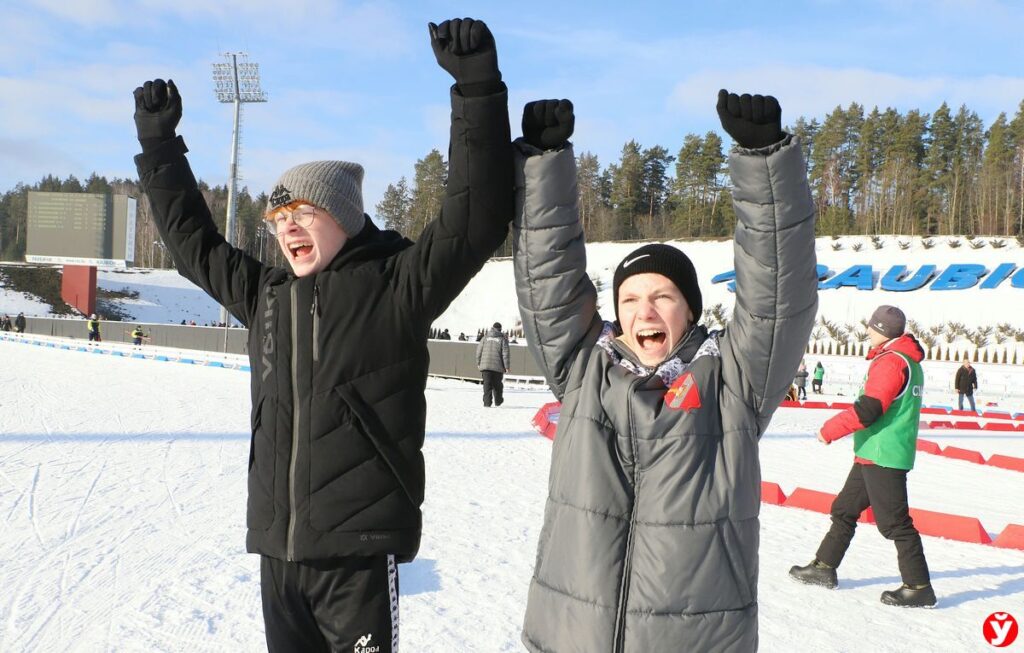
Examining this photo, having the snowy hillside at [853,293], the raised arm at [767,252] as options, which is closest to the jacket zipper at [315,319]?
the raised arm at [767,252]

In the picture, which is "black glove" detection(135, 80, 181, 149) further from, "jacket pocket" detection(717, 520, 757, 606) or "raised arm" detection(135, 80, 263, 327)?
"jacket pocket" detection(717, 520, 757, 606)

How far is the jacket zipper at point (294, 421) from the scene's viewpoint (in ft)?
6.87

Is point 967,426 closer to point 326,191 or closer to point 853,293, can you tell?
point 326,191

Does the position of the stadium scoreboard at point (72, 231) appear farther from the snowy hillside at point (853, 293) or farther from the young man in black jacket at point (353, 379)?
the young man in black jacket at point (353, 379)

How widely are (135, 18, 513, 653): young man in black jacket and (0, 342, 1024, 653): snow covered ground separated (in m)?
1.27

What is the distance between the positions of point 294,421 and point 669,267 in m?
1.05

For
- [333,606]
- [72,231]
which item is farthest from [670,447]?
[72,231]

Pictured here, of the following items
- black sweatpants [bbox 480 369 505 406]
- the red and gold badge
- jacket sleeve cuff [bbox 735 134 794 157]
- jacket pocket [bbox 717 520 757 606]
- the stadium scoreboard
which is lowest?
black sweatpants [bbox 480 369 505 406]

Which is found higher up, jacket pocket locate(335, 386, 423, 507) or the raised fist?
the raised fist

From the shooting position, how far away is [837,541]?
4.48 m

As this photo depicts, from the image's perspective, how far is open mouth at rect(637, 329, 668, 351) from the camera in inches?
82.1

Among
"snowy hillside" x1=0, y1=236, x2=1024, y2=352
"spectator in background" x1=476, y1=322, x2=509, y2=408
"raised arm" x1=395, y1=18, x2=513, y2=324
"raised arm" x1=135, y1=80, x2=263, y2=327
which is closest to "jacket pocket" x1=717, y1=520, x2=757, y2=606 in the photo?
"raised arm" x1=395, y1=18, x2=513, y2=324

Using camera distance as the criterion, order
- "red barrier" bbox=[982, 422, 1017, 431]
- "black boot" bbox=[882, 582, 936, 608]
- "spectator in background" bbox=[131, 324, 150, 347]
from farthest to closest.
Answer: "spectator in background" bbox=[131, 324, 150, 347] < "red barrier" bbox=[982, 422, 1017, 431] < "black boot" bbox=[882, 582, 936, 608]

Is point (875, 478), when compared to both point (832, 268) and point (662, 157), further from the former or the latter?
point (662, 157)
